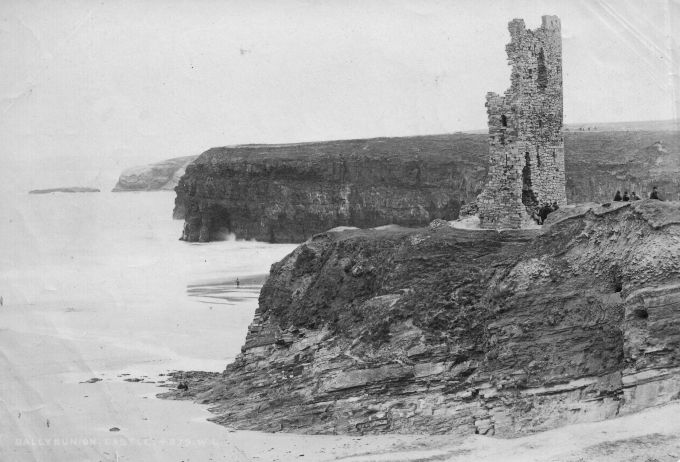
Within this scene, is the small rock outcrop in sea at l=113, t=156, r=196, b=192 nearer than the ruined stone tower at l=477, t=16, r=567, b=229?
No

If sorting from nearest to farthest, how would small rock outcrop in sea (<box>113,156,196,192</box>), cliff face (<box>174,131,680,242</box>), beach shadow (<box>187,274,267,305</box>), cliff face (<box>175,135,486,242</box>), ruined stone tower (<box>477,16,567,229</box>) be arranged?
ruined stone tower (<box>477,16,567,229</box>) → beach shadow (<box>187,274,267,305</box>) → cliff face (<box>174,131,680,242</box>) → cliff face (<box>175,135,486,242</box>) → small rock outcrop in sea (<box>113,156,196,192</box>)

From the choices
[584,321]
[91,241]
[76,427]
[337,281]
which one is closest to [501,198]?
[337,281]

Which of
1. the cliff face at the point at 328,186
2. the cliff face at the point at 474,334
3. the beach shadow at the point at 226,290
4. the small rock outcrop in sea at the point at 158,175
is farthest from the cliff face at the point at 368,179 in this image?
the cliff face at the point at 474,334

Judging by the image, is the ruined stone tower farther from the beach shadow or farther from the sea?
the beach shadow

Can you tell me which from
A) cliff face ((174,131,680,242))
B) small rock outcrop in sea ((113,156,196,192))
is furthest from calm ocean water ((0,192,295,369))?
small rock outcrop in sea ((113,156,196,192))

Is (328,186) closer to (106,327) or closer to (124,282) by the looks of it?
(124,282)

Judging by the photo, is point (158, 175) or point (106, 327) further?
point (158, 175)

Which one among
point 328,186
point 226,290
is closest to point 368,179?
point 328,186
